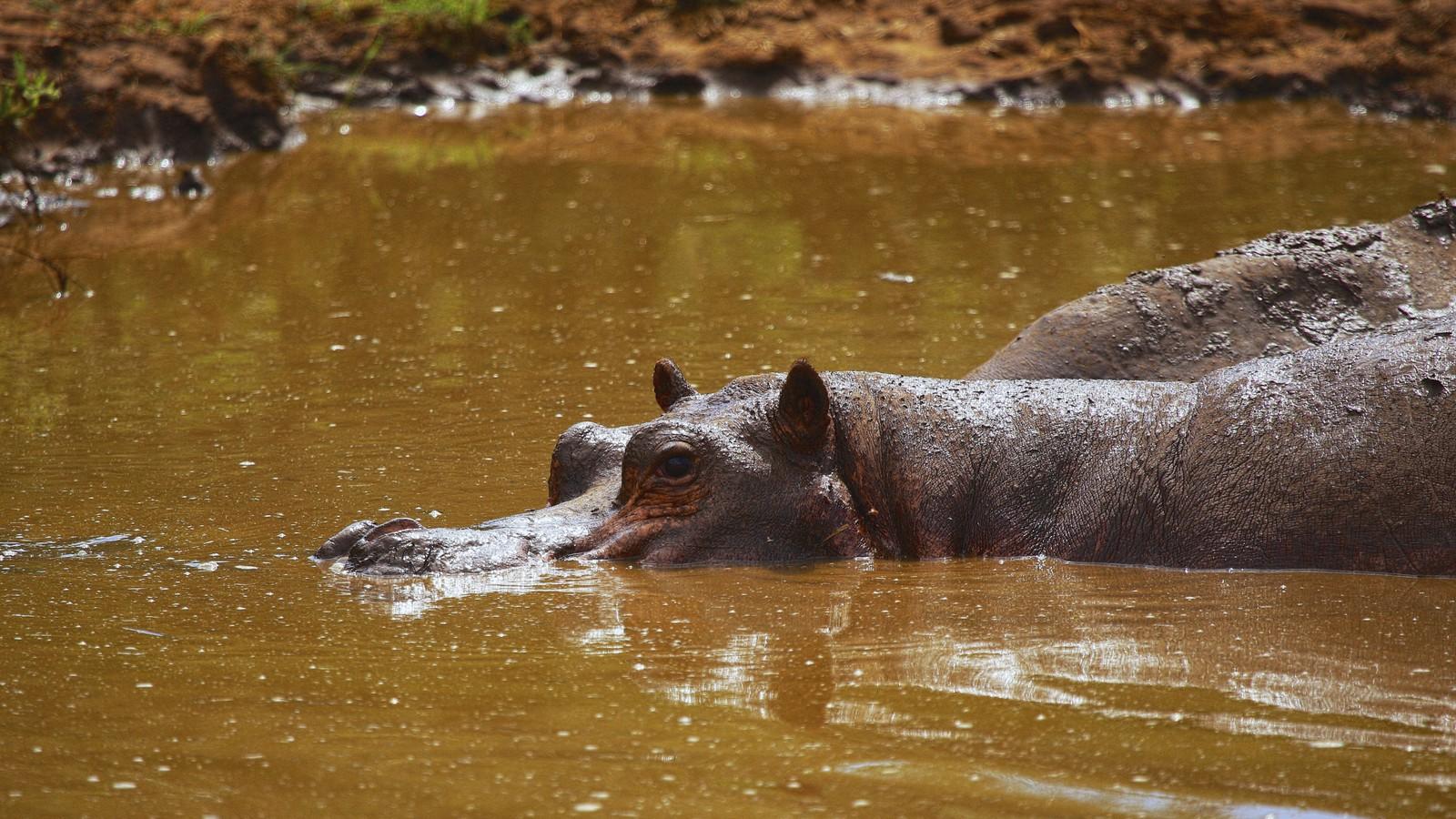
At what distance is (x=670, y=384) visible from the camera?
591cm

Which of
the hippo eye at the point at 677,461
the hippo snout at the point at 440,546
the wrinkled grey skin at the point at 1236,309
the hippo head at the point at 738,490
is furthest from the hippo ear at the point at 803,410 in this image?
the wrinkled grey skin at the point at 1236,309

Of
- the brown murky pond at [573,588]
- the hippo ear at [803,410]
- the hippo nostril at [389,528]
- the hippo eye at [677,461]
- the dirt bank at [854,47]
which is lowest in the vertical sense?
the brown murky pond at [573,588]

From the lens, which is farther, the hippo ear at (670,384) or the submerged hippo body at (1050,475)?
the hippo ear at (670,384)

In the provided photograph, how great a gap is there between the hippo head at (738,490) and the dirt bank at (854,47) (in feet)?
42.3

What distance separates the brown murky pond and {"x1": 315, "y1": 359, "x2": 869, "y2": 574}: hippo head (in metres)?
0.13

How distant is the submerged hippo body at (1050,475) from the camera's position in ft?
17.2

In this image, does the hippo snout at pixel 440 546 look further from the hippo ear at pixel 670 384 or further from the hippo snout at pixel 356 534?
the hippo ear at pixel 670 384

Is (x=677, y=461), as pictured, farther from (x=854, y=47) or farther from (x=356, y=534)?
(x=854, y=47)

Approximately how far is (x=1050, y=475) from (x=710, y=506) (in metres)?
1.13

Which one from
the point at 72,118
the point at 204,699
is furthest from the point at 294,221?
the point at 204,699

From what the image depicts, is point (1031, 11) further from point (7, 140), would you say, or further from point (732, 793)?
point (732, 793)

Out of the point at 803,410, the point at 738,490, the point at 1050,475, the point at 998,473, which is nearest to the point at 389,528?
the point at 738,490

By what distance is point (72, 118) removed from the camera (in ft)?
49.4

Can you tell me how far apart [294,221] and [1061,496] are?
28.1 feet
